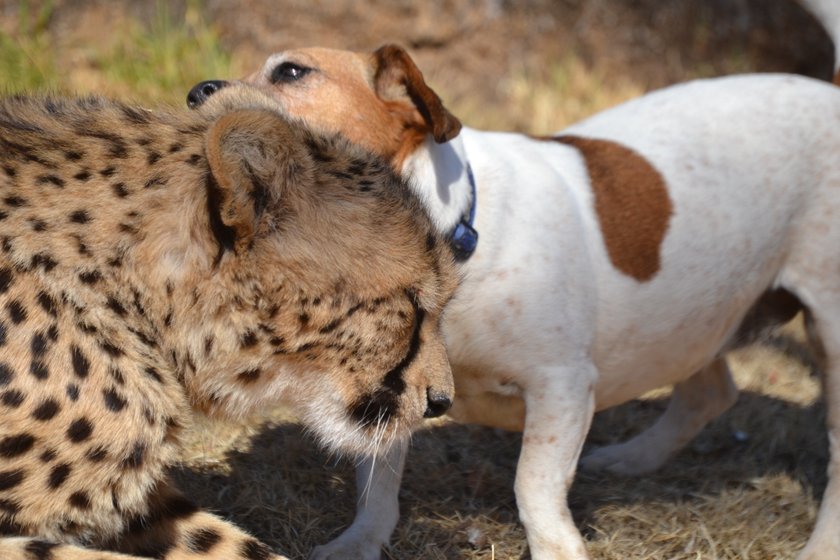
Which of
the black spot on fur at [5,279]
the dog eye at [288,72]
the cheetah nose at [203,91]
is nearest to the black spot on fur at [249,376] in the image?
the black spot on fur at [5,279]

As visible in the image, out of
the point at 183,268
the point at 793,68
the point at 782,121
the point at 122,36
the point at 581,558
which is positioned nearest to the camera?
the point at 183,268

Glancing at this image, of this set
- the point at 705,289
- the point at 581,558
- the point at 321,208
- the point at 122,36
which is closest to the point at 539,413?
the point at 581,558

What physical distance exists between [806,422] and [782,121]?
4.81ft

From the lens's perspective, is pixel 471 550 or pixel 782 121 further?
pixel 782 121

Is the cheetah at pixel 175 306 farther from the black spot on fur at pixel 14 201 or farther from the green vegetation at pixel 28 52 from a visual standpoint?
the green vegetation at pixel 28 52

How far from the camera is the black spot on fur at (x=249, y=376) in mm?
2381

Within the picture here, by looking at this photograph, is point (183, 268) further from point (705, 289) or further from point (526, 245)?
point (705, 289)

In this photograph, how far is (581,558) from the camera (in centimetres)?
305

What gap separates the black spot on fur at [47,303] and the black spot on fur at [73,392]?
138mm

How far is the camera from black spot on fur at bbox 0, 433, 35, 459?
2.14 m

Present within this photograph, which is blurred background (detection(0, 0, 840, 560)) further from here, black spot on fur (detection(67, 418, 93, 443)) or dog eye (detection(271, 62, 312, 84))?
black spot on fur (detection(67, 418, 93, 443))

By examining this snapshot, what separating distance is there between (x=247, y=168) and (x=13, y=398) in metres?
0.60

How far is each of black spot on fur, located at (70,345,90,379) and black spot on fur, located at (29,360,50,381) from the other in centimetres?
5

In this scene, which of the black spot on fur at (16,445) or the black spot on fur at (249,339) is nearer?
the black spot on fur at (16,445)
